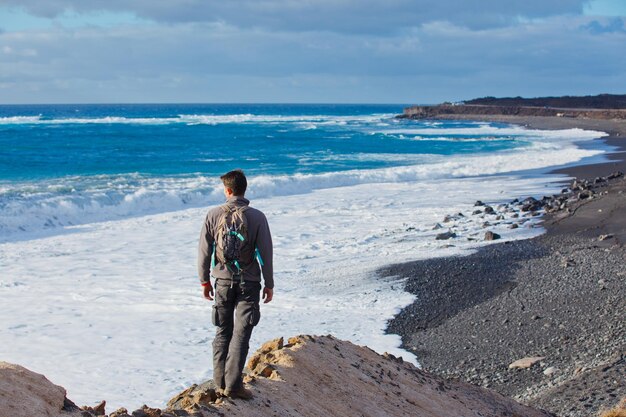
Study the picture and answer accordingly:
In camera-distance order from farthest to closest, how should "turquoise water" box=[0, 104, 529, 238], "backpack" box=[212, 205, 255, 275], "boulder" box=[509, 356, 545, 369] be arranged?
"turquoise water" box=[0, 104, 529, 238], "boulder" box=[509, 356, 545, 369], "backpack" box=[212, 205, 255, 275]

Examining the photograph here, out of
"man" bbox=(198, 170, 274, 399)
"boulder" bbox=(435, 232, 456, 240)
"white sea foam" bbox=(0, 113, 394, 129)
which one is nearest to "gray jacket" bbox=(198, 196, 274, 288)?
"man" bbox=(198, 170, 274, 399)

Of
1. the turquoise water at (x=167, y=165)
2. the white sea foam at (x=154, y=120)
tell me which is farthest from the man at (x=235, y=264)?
the white sea foam at (x=154, y=120)

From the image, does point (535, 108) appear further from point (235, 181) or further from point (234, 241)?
point (234, 241)

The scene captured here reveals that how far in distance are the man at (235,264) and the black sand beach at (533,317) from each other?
3061 millimetres

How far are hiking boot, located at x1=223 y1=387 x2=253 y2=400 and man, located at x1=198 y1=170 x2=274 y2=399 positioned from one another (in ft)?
0.14

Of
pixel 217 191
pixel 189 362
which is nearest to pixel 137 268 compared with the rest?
pixel 189 362

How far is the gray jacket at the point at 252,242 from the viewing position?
5117 mm

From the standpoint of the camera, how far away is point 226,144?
54.8m

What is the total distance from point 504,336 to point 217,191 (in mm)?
17865

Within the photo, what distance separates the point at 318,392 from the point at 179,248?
33.7ft

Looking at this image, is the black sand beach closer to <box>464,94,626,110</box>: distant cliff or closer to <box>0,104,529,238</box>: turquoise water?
<box>0,104,529,238</box>: turquoise water

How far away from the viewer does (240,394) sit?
497cm

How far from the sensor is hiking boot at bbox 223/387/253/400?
496cm

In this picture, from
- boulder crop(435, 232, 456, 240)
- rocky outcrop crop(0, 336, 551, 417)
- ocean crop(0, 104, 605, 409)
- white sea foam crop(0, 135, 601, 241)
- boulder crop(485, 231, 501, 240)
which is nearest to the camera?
rocky outcrop crop(0, 336, 551, 417)
